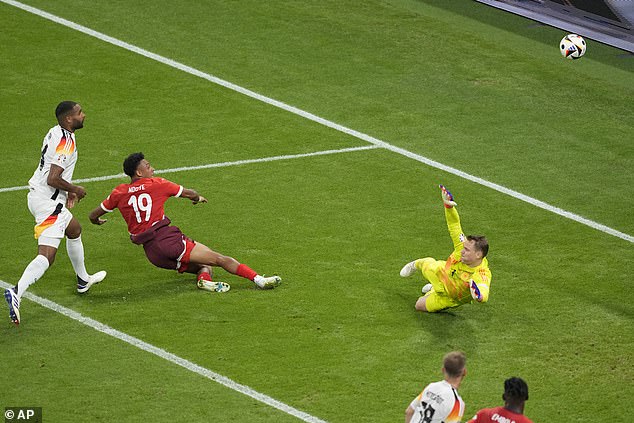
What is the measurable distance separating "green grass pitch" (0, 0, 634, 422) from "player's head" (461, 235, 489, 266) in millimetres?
754

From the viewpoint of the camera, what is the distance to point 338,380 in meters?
11.1

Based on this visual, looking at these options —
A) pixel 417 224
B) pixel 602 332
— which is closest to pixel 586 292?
pixel 602 332

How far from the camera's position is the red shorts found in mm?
12484

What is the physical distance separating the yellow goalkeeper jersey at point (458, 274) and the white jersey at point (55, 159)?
12.4ft

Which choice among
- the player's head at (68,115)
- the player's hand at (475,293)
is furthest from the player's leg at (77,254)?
the player's hand at (475,293)

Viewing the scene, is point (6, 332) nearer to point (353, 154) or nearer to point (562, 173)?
point (353, 154)

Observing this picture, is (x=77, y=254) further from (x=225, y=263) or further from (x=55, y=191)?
(x=225, y=263)

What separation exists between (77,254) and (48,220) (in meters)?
0.52

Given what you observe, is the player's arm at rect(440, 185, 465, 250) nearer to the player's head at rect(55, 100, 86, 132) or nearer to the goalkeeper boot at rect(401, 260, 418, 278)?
the goalkeeper boot at rect(401, 260, 418, 278)

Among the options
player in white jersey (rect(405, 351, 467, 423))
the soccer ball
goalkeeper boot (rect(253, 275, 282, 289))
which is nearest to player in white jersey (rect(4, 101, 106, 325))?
goalkeeper boot (rect(253, 275, 282, 289))

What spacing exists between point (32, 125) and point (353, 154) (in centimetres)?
444

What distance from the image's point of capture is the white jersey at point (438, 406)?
28.8ft

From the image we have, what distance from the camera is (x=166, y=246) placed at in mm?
12469

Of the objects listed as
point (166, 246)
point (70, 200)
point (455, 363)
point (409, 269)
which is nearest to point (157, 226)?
point (166, 246)
